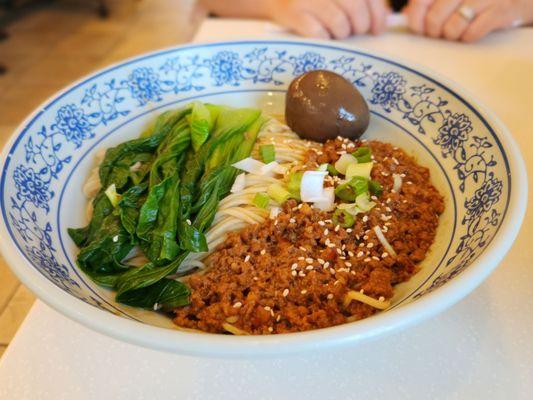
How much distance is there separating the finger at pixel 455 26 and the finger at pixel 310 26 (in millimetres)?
565

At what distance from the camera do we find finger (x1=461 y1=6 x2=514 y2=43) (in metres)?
2.04

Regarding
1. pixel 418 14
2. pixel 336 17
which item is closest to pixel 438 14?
pixel 418 14

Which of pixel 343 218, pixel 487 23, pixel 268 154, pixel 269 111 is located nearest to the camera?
pixel 343 218

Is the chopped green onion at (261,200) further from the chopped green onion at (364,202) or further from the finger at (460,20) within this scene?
the finger at (460,20)

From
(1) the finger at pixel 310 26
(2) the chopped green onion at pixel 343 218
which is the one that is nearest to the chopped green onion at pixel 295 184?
(2) the chopped green onion at pixel 343 218

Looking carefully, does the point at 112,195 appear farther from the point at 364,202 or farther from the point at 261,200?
the point at 364,202

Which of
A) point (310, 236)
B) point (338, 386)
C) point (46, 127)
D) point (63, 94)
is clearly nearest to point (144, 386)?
point (338, 386)

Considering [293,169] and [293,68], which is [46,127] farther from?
[293,68]

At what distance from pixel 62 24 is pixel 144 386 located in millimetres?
6150

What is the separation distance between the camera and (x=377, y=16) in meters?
2.12

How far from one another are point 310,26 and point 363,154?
3.23 feet

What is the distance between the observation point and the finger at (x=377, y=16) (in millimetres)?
2113

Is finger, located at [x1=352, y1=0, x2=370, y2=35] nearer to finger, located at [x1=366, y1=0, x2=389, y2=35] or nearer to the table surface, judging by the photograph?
finger, located at [x1=366, y1=0, x2=389, y2=35]

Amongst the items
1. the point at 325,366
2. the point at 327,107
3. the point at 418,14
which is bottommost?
the point at 325,366
